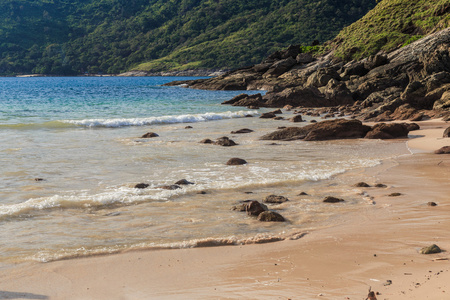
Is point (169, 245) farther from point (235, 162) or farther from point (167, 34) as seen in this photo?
point (167, 34)

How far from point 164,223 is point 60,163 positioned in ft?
21.0

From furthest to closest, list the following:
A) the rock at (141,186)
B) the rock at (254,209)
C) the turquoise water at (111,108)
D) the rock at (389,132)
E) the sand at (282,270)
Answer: the turquoise water at (111,108)
the rock at (389,132)
the rock at (141,186)
the rock at (254,209)
the sand at (282,270)

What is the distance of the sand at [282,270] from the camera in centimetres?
452

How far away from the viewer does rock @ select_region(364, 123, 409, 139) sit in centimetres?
1677

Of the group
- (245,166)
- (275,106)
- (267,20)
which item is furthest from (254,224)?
(267,20)

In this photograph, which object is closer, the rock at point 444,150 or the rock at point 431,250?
the rock at point 431,250

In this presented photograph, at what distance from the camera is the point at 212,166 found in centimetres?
1198

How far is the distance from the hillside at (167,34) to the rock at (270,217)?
126m

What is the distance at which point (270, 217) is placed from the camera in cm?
718

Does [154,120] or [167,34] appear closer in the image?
[154,120]

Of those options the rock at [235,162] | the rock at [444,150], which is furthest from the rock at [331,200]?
the rock at [444,150]

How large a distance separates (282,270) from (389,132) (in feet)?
42.8

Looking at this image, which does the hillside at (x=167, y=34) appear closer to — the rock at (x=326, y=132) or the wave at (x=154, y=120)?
the wave at (x=154, y=120)

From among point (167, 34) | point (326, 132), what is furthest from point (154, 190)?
point (167, 34)
